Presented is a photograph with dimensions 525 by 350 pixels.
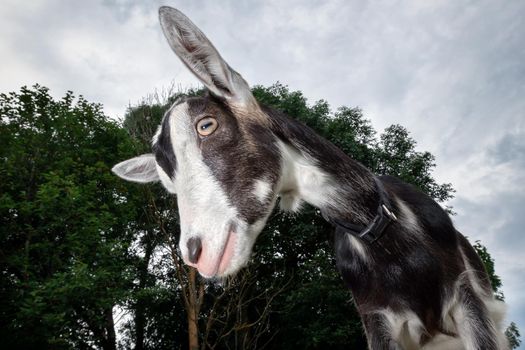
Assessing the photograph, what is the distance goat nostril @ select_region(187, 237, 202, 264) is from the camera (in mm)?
1531

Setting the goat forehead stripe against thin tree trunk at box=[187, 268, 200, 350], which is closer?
the goat forehead stripe

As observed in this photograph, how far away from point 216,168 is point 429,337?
1.38 meters

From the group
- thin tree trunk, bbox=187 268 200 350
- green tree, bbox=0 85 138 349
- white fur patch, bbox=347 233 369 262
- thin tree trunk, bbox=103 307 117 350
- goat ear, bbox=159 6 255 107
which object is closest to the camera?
goat ear, bbox=159 6 255 107

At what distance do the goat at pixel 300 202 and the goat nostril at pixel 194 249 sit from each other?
0.02 m

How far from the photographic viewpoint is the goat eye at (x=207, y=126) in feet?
5.89

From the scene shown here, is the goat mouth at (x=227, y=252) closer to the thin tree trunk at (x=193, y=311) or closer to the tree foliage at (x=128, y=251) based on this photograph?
the tree foliage at (x=128, y=251)

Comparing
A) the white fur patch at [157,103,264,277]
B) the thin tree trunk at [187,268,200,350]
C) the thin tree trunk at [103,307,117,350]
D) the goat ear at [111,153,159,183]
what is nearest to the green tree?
the thin tree trunk at [103,307,117,350]

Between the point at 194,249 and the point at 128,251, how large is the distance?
58.8 ft

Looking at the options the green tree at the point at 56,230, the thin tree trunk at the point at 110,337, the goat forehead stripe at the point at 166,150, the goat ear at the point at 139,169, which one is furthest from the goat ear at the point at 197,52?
the thin tree trunk at the point at 110,337

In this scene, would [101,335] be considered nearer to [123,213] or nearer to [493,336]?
[123,213]

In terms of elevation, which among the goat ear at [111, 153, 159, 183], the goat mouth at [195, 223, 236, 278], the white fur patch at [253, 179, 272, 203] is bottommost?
the goat mouth at [195, 223, 236, 278]

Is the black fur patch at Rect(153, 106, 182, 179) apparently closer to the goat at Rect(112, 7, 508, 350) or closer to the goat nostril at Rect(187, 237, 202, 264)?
the goat at Rect(112, 7, 508, 350)

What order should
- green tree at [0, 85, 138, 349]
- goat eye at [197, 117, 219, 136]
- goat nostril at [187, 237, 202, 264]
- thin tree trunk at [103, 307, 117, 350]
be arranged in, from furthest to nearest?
thin tree trunk at [103, 307, 117, 350]
green tree at [0, 85, 138, 349]
goat eye at [197, 117, 219, 136]
goat nostril at [187, 237, 202, 264]

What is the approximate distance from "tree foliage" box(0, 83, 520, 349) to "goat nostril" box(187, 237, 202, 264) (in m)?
8.24
